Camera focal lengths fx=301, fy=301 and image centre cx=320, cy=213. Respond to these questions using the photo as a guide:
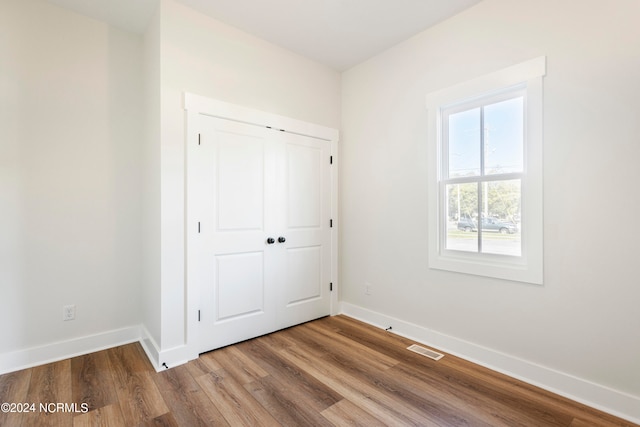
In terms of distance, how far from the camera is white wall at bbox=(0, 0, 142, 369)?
229cm

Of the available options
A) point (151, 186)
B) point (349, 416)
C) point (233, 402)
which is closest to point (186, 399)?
point (233, 402)

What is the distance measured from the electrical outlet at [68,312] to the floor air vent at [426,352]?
2890 millimetres

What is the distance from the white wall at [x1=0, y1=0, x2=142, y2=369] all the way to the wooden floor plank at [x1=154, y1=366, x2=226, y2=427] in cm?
93

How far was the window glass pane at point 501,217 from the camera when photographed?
90.0 inches

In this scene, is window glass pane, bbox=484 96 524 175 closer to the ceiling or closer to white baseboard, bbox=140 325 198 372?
the ceiling

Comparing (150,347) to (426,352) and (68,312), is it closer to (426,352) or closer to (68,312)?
(68,312)

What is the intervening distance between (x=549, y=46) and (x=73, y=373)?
412 centimetres

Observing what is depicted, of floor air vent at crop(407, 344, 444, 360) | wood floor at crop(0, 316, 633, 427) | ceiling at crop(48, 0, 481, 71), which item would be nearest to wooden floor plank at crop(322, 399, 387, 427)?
wood floor at crop(0, 316, 633, 427)

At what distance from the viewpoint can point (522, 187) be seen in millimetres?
2232

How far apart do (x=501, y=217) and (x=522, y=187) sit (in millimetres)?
270

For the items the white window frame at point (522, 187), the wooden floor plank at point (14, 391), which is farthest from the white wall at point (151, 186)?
the white window frame at point (522, 187)

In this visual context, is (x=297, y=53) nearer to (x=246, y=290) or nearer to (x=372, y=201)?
(x=372, y=201)

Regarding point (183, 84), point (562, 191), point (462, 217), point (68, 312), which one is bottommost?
point (68, 312)

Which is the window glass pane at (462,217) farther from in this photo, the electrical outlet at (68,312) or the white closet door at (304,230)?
the electrical outlet at (68,312)
